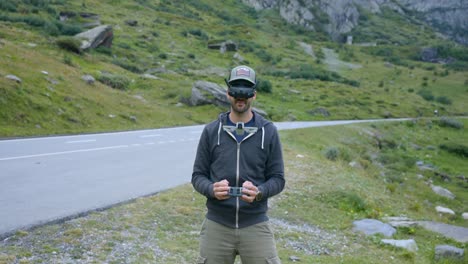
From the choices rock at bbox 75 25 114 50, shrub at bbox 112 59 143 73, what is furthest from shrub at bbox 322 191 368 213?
rock at bbox 75 25 114 50

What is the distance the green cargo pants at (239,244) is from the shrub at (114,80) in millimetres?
36936

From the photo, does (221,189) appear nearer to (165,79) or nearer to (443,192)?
(443,192)

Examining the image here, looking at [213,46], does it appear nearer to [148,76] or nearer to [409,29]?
[148,76]

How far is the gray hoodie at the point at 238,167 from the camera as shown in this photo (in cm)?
426

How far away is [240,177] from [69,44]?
44193 millimetres

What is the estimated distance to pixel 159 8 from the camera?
116250mm

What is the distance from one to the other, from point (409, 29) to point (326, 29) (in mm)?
39561

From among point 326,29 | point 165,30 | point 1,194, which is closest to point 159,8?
point 165,30

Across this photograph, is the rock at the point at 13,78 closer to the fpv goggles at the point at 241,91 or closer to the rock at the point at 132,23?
the fpv goggles at the point at 241,91

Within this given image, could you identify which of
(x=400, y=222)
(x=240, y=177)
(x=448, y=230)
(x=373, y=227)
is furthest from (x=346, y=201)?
(x=240, y=177)

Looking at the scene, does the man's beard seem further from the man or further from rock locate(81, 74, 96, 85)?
rock locate(81, 74, 96, 85)

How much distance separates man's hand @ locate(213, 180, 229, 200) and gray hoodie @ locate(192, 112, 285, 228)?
0.09 metres

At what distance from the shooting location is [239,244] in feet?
14.2

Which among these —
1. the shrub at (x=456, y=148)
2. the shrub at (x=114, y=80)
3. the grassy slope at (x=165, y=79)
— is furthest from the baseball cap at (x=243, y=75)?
the shrub at (x=456, y=148)
